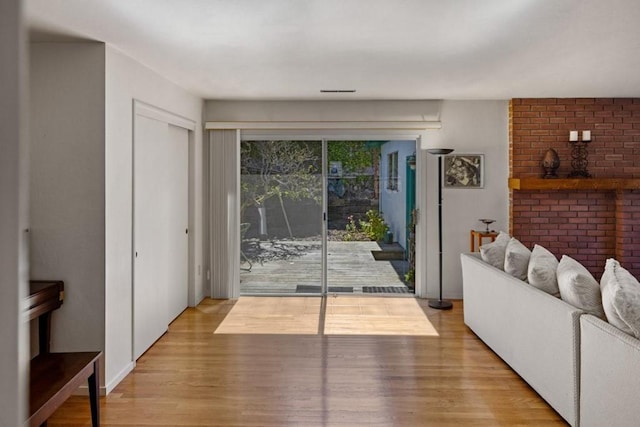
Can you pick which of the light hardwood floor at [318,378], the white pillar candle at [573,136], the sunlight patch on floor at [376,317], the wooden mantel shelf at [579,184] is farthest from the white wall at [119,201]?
the white pillar candle at [573,136]

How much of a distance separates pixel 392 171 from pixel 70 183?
3.69 m

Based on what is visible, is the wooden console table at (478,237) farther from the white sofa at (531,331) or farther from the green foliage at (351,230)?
the green foliage at (351,230)

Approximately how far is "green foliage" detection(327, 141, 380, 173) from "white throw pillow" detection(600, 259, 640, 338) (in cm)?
358

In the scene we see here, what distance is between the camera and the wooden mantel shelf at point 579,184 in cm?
537

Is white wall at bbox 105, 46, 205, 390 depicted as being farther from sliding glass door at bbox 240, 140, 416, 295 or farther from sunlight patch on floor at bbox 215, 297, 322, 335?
sliding glass door at bbox 240, 140, 416, 295

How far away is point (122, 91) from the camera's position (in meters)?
3.47

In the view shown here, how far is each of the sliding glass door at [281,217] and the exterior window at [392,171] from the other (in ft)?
2.69

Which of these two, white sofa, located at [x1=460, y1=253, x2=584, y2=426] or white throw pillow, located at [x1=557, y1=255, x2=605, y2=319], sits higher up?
white throw pillow, located at [x1=557, y1=255, x2=605, y2=319]

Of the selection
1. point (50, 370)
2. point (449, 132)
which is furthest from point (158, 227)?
point (449, 132)

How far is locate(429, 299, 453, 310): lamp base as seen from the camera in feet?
17.5

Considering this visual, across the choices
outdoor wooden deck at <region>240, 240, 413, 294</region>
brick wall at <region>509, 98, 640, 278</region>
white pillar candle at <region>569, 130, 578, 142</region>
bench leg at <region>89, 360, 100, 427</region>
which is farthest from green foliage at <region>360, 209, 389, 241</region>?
bench leg at <region>89, 360, 100, 427</region>

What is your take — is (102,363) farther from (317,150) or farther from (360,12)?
(317,150)

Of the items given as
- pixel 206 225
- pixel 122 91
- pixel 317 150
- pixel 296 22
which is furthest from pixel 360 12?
pixel 206 225

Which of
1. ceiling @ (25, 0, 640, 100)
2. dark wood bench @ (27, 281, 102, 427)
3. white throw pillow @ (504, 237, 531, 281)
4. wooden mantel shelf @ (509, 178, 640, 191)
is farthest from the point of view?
wooden mantel shelf @ (509, 178, 640, 191)
